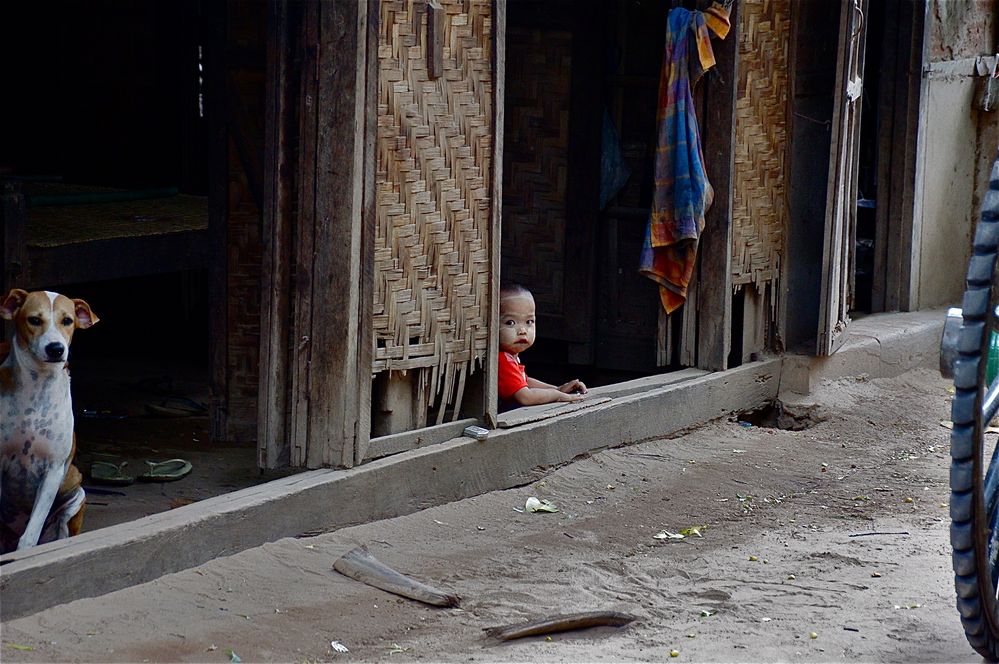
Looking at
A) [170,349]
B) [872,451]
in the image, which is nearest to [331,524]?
[872,451]

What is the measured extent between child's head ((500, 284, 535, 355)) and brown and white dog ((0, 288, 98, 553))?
231 centimetres

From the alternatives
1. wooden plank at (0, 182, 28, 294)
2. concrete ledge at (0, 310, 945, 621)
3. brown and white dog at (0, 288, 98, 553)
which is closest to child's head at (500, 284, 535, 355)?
concrete ledge at (0, 310, 945, 621)

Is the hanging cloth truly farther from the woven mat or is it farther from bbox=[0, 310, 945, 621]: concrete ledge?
the woven mat

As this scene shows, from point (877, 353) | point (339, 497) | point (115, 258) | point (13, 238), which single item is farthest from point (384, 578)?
point (877, 353)

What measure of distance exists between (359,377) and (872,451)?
321 cm

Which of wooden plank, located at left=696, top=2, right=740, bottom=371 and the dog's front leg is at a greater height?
wooden plank, located at left=696, top=2, right=740, bottom=371

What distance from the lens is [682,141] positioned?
261 inches

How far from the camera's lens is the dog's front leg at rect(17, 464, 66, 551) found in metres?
4.11

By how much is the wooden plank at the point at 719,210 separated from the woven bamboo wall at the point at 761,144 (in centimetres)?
11

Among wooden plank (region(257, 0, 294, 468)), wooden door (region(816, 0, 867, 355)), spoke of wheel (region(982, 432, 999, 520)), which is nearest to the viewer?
spoke of wheel (region(982, 432, 999, 520))

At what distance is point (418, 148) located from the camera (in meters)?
5.03

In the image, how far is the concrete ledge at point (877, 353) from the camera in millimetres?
7531

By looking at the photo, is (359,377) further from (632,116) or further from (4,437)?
(632,116)

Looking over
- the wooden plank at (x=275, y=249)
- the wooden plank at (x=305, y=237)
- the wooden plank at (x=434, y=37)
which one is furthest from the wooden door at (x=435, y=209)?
the wooden plank at (x=275, y=249)
